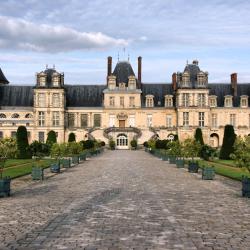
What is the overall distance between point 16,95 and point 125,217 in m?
56.9

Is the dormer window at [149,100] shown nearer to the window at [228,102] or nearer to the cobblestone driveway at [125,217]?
the window at [228,102]

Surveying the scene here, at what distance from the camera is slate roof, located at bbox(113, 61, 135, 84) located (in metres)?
64.1

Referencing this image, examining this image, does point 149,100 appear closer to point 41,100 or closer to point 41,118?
point 41,100

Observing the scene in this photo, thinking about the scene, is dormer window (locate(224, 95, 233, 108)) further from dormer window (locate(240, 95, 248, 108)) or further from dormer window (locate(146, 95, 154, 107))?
dormer window (locate(146, 95, 154, 107))

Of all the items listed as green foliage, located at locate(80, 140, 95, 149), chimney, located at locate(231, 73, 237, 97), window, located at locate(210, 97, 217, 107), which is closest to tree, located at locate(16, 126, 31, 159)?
green foliage, located at locate(80, 140, 95, 149)

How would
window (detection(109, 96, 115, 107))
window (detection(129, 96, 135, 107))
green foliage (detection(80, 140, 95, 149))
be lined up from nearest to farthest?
green foliage (detection(80, 140, 95, 149))
window (detection(109, 96, 115, 107))
window (detection(129, 96, 135, 107))

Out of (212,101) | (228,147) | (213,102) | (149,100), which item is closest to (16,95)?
(149,100)

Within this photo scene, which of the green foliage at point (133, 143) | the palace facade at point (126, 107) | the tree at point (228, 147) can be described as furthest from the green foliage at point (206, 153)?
the palace facade at point (126, 107)

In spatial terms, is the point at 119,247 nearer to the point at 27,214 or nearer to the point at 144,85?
the point at 27,214

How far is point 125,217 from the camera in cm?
1011

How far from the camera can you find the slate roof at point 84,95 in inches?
2559

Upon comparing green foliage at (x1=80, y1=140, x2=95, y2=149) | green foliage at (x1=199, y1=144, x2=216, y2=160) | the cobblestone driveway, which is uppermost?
green foliage at (x1=80, y1=140, x2=95, y2=149)

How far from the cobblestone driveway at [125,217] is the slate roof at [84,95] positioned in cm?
4865

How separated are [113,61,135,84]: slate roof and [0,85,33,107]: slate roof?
12249mm
